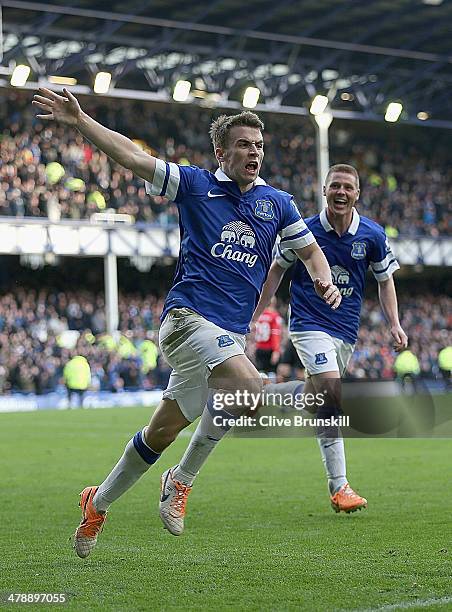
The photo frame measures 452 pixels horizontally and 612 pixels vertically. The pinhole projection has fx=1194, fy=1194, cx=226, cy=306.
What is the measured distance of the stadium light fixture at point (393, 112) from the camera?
38.7 m

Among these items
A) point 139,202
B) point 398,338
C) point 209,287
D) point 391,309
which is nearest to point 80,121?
point 209,287

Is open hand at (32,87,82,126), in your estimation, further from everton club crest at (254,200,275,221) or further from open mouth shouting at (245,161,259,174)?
everton club crest at (254,200,275,221)

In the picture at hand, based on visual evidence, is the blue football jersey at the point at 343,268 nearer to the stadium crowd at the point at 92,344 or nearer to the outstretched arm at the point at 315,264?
the outstretched arm at the point at 315,264

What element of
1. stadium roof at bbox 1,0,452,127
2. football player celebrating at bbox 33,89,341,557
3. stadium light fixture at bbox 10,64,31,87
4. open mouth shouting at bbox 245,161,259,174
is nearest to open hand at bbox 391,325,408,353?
football player celebrating at bbox 33,89,341,557

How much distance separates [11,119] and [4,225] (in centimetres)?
396

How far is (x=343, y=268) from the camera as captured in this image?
858cm

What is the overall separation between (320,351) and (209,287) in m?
2.52

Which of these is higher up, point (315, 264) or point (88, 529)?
point (315, 264)

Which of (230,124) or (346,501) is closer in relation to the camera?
(230,124)

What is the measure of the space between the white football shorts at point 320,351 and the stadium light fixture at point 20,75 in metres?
24.7

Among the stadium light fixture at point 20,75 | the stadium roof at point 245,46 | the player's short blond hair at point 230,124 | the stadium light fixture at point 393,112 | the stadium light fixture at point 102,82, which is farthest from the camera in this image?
the stadium light fixture at point 393,112

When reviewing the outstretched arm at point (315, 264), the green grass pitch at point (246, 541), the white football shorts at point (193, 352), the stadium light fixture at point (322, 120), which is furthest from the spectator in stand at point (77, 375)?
the white football shorts at point (193, 352)

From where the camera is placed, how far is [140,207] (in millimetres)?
35562

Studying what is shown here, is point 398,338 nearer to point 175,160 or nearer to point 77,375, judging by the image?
point 77,375
